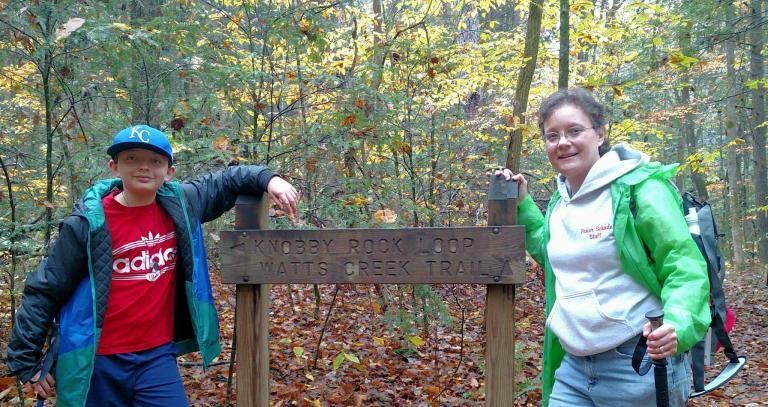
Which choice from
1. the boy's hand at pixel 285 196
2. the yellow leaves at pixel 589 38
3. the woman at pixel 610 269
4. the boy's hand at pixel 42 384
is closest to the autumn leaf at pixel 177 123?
the boy's hand at pixel 285 196

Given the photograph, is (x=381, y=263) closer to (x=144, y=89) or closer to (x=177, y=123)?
(x=177, y=123)

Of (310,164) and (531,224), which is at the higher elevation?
(310,164)

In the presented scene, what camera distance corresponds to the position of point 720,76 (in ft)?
67.4

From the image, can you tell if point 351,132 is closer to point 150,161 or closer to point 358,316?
point 150,161

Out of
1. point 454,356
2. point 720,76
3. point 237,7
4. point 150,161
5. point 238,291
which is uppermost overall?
point 720,76

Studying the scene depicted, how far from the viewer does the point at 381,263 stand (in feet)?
9.93

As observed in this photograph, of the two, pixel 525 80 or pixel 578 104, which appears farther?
pixel 525 80

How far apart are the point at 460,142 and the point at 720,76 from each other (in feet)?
59.3

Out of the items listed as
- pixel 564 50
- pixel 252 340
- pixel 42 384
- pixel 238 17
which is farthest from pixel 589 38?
pixel 42 384

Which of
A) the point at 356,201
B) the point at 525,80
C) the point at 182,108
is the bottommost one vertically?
the point at 356,201

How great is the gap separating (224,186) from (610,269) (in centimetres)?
200

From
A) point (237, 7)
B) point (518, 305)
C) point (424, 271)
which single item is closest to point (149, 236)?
point (424, 271)

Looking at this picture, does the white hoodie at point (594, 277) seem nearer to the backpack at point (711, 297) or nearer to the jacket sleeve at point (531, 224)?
the backpack at point (711, 297)

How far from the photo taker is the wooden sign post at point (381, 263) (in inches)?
115
